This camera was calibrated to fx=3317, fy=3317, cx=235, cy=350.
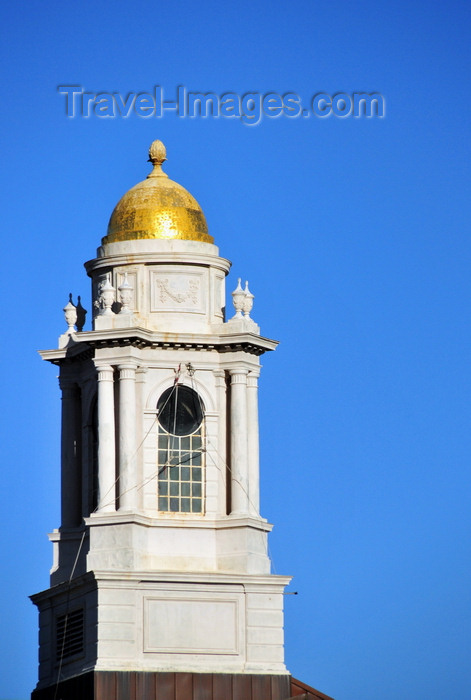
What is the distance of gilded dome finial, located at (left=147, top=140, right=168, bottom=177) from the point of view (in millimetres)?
97875

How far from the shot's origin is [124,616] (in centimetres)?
9169

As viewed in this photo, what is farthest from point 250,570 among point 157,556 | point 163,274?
point 163,274

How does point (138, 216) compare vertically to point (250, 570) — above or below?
above

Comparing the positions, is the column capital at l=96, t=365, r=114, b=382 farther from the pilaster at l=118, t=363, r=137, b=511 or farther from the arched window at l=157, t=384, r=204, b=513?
the arched window at l=157, t=384, r=204, b=513

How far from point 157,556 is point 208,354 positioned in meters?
6.13

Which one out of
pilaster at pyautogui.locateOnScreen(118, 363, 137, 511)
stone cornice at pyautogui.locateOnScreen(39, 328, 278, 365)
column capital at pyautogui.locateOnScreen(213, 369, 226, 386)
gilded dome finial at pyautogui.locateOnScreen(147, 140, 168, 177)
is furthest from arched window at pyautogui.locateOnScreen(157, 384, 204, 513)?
gilded dome finial at pyautogui.locateOnScreen(147, 140, 168, 177)

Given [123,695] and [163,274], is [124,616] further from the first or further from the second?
[163,274]

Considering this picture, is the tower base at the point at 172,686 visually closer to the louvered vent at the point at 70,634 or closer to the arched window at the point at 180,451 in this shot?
the louvered vent at the point at 70,634

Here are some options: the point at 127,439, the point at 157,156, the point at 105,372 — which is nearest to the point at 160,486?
the point at 127,439

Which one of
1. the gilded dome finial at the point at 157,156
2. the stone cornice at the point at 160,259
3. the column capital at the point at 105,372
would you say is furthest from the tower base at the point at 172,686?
the gilded dome finial at the point at 157,156

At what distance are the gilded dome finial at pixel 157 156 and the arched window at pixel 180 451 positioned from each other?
7.06 m

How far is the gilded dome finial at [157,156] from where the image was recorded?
97875mm

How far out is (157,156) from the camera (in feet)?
321

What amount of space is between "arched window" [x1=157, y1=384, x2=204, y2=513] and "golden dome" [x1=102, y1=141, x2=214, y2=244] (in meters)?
4.62
